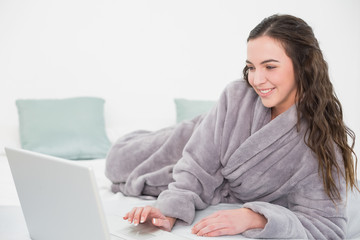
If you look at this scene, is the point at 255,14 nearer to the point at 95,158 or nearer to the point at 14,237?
the point at 95,158

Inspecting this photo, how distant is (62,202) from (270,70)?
86 centimetres

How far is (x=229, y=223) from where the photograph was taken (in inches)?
51.0

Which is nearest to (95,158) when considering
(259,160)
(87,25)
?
(87,25)

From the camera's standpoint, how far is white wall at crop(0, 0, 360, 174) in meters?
3.08

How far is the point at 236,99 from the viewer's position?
1.64 metres

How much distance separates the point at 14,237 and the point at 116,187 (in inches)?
29.4

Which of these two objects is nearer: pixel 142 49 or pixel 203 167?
pixel 203 167

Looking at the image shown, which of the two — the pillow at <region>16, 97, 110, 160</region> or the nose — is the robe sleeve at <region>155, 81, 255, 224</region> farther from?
the pillow at <region>16, 97, 110, 160</region>

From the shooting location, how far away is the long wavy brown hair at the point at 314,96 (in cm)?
142

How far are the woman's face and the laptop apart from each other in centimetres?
64

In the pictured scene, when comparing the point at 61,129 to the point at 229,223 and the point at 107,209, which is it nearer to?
the point at 107,209

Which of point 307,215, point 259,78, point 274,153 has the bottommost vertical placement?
point 307,215

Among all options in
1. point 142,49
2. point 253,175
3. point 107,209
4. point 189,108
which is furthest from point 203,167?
point 142,49

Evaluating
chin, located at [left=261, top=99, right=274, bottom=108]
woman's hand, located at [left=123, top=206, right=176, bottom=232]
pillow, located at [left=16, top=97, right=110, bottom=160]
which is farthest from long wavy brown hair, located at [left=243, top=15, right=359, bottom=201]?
pillow, located at [left=16, top=97, right=110, bottom=160]
